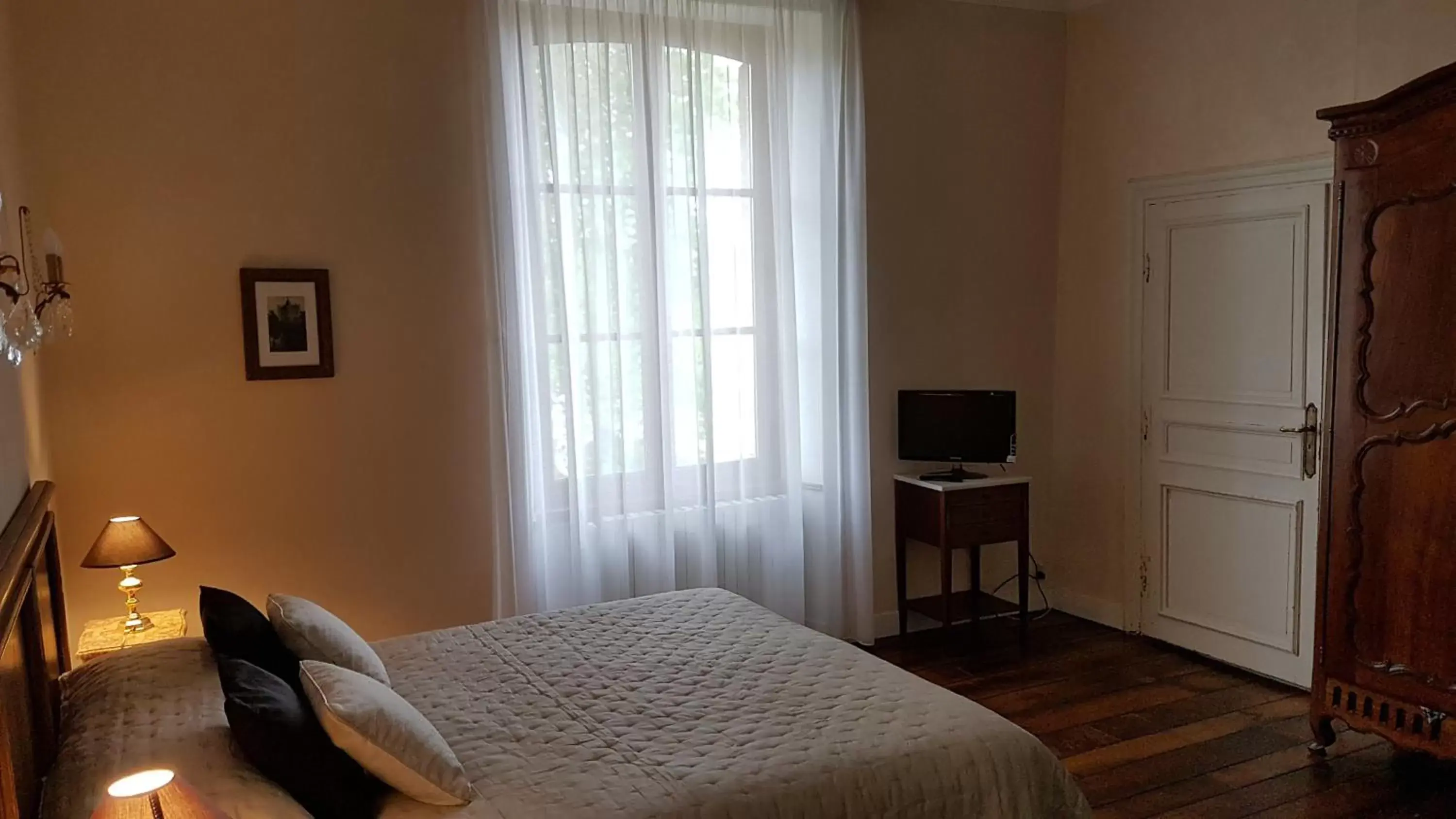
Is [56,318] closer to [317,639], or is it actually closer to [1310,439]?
[317,639]

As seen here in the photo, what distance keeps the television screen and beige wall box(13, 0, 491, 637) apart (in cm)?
196

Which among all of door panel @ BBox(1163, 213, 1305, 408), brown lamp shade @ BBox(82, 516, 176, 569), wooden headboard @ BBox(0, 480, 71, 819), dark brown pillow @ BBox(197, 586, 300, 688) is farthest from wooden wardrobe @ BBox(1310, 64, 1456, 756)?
brown lamp shade @ BBox(82, 516, 176, 569)

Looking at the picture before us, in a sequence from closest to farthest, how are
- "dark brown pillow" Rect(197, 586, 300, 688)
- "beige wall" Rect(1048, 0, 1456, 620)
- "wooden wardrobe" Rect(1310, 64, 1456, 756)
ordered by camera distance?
1. "dark brown pillow" Rect(197, 586, 300, 688)
2. "wooden wardrobe" Rect(1310, 64, 1456, 756)
3. "beige wall" Rect(1048, 0, 1456, 620)

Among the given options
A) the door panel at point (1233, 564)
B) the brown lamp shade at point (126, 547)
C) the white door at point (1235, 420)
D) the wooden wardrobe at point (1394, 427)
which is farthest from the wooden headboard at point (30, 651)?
the door panel at point (1233, 564)

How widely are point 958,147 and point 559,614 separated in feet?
9.66

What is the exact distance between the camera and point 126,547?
10.0 ft

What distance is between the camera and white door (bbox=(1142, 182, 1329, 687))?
13.2 feet

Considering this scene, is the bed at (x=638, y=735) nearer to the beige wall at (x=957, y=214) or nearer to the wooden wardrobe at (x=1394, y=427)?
the wooden wardrobe at (x=1394, y=427)

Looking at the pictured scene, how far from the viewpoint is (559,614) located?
320 cm

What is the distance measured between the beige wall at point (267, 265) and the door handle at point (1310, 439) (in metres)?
3.23

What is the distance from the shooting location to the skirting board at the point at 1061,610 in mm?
4828

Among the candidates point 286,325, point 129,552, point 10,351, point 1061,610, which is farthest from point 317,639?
point 1061,610

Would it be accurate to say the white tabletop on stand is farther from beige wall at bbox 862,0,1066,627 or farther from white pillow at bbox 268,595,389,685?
white pillow at bbox 268,595,389,685

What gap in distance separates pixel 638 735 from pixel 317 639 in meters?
0.78
